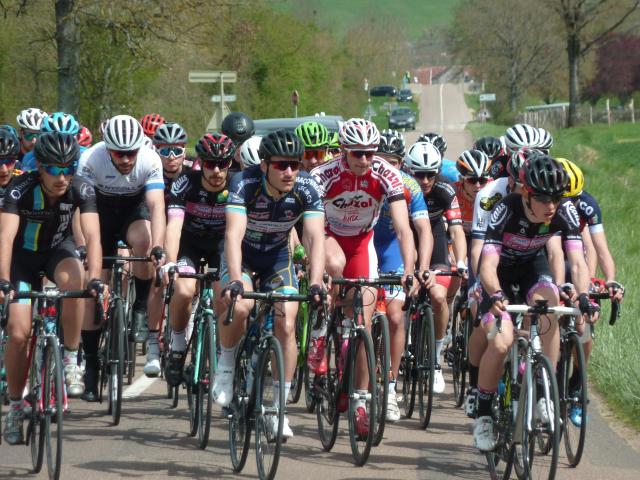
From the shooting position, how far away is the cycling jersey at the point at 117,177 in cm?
981

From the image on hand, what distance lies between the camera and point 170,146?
36.1ft

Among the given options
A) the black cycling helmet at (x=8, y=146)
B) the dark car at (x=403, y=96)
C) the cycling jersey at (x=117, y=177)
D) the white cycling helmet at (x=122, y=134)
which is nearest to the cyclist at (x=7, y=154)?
the black cycling helmet at (x=8, y=146)

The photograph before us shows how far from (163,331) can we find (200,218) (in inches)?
51.4

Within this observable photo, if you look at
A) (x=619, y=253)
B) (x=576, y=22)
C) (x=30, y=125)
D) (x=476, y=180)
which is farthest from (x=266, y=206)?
(x=576, y=22)

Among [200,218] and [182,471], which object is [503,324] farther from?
[200,218]

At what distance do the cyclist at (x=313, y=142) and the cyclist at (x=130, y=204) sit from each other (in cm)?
127

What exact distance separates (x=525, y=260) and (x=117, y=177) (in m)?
3.71

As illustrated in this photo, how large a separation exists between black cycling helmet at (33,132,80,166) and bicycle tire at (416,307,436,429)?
307cm

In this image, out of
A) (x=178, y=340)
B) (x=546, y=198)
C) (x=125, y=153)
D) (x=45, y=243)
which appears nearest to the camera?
(x=546, y=198)

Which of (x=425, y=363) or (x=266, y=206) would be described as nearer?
(x=266, y=206)

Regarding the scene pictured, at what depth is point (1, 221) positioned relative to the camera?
7625 millimetres

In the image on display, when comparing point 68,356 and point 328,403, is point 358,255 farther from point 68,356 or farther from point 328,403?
point 68,356

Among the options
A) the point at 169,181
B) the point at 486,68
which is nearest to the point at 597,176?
the point at 169,181

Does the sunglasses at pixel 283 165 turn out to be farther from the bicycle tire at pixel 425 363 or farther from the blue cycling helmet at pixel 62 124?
the blue cycling helmet at pixel 62 124
